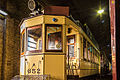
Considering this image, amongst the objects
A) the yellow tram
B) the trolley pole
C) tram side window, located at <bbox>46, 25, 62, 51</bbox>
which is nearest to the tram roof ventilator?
the yellow tram

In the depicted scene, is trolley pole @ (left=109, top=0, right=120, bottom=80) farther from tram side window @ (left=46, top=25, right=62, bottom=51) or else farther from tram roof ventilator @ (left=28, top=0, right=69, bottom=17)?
tram roof ventilator @ (left=28, top=0, right=69, bottom=17)

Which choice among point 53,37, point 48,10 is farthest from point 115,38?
point 48,10

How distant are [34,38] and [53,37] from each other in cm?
70

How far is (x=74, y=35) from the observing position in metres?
7.55

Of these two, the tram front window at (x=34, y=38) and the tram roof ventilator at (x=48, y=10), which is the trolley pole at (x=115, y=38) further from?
the tram roof ventilator at (x=48, y=10)

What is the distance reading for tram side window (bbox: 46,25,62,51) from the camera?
538 centimetres

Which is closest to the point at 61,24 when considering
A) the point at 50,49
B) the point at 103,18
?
the point at 50,49

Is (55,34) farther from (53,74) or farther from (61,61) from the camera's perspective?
(53,74)

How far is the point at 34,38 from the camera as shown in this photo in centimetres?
565

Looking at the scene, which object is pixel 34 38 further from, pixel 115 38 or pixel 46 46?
pixel 115 38

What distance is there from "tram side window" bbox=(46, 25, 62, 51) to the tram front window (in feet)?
0.88

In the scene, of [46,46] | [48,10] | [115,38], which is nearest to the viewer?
[115,38]

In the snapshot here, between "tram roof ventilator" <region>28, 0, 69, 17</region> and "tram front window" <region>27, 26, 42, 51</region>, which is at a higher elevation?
"tram roof ventilator" <region>28, 0, 69, 17</region>

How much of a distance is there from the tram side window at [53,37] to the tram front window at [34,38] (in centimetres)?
27
